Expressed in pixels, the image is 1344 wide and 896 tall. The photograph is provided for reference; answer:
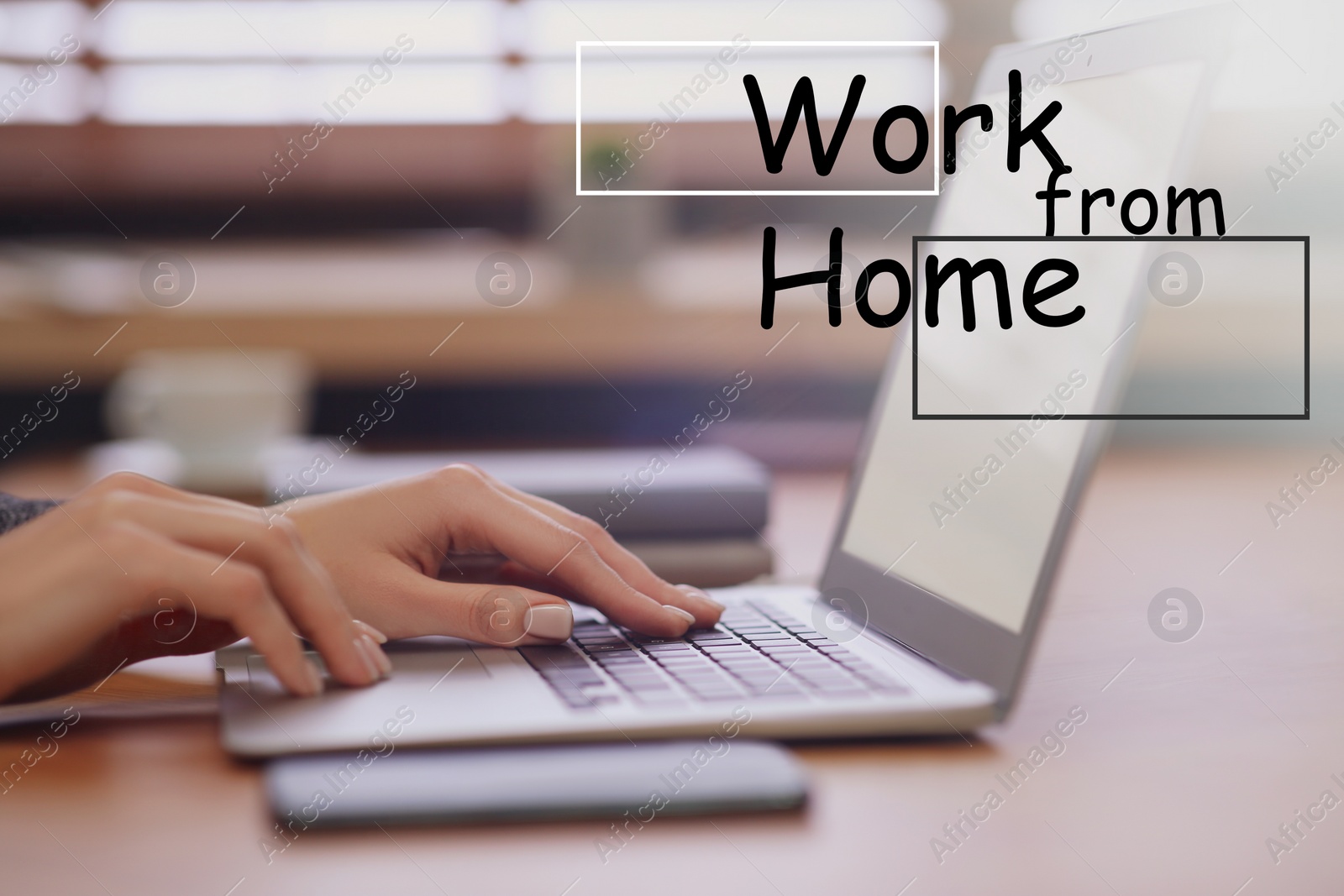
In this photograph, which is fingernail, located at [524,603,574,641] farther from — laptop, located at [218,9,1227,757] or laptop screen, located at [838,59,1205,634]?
laptop screen, located at [838,59,1205,634]

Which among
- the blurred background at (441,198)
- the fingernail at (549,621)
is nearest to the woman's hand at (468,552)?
the fingernail at (549,621)

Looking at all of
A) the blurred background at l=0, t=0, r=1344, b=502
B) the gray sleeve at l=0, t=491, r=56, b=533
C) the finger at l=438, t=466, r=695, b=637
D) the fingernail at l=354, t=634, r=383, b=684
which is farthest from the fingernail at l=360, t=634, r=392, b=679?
the blurred background at l=0, t=0, r=1344, b=502

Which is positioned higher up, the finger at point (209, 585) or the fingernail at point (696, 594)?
the finger at point (209, 585)

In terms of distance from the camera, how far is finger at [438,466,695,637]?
0.60 metres

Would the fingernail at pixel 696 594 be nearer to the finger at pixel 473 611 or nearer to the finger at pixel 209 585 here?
the finger at pixel 473 611

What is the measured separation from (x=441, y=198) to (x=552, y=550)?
7.70 feet

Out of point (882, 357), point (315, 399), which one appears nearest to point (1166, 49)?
point (882, 357)

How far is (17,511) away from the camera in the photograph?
2.23 ft

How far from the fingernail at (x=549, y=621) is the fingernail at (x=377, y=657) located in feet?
0.24

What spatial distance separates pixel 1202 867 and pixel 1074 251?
291 mm

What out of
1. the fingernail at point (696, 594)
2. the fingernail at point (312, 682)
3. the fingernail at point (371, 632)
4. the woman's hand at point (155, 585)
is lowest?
the fingernail at point (312, 682)

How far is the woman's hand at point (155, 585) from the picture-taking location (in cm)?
48

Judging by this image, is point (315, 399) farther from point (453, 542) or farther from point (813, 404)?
point (453, 542)

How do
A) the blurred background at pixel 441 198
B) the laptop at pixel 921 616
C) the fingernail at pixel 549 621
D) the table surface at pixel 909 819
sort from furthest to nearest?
the blurred background at pixel 441 198
the fingernail at pixel 549 621
the laptop at pixel 921 616
the table surface at pixel 909 819
